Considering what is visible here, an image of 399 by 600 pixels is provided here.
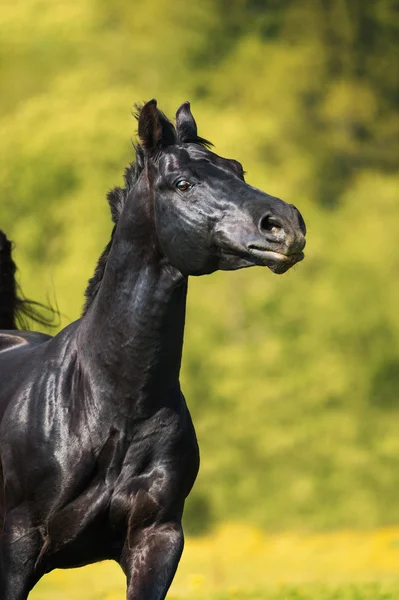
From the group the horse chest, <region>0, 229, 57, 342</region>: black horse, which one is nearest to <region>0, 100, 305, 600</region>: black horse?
the horse chest

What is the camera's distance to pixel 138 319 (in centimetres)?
442

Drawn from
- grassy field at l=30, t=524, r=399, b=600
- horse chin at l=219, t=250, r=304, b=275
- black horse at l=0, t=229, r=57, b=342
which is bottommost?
grassy field at l=30, t=524, r=399, b=600

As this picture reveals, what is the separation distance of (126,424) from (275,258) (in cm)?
95

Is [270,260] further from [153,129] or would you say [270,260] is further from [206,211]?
[153,129]

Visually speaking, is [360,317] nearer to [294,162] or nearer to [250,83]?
[294,162]

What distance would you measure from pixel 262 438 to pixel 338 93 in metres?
5.82

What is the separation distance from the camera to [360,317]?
51.3ft

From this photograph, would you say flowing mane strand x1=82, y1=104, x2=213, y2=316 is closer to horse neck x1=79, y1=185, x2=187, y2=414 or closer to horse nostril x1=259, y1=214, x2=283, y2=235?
horse neck x1=79, y1=185, x2=187, y2=414

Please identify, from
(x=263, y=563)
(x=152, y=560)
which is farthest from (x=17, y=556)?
(x=263, y=563)

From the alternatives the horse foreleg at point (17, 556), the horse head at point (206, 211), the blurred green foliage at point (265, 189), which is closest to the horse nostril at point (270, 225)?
the horse head at point (206, 211)

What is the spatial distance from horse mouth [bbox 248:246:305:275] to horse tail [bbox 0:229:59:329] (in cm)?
317

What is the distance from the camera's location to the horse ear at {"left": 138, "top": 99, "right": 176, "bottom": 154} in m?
4.32

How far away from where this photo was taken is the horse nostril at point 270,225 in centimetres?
393

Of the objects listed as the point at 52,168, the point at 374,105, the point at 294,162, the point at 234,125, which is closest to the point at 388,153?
the point at 374,105
